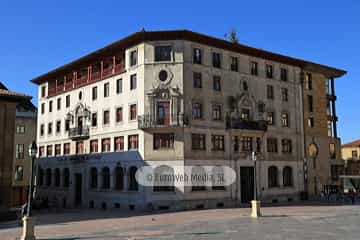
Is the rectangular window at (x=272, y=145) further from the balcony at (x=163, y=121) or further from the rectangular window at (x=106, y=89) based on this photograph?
the rectangular window at (x=106, y=89)

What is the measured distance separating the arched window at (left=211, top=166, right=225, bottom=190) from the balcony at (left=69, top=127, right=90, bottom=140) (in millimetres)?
15113

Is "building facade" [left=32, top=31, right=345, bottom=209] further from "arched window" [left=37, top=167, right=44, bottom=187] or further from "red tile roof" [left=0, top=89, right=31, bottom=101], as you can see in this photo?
"red tile roof" [left=0, top=89, right=31, bottom=101]

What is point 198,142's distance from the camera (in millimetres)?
35344

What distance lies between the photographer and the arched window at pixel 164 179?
3362cm

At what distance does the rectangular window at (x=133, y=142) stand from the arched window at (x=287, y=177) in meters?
17.7

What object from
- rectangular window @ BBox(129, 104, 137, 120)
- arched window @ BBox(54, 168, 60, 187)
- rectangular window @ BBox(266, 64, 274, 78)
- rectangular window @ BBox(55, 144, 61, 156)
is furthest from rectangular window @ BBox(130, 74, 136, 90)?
arched window @ BBox(54, 168, 60, 187)

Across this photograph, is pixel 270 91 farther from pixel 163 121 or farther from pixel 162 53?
pixel 163 121

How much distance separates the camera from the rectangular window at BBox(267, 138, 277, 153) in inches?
1608

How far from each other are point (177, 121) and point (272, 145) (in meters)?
12.9

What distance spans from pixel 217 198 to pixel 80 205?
635 inches

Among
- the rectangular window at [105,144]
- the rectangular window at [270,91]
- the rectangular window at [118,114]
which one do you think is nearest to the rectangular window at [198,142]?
the rectangular window at [118,114]

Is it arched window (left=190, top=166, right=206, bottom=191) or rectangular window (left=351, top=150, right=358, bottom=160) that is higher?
rectangular window (left=351, top=150, right=358, bottom=160)

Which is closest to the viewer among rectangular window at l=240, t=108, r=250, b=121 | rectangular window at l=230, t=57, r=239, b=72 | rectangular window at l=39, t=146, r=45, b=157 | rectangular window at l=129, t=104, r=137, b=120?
rectangular window at l=129, t=104, r=137, b=120

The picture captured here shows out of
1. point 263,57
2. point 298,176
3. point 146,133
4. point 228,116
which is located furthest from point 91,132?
point 298,176
